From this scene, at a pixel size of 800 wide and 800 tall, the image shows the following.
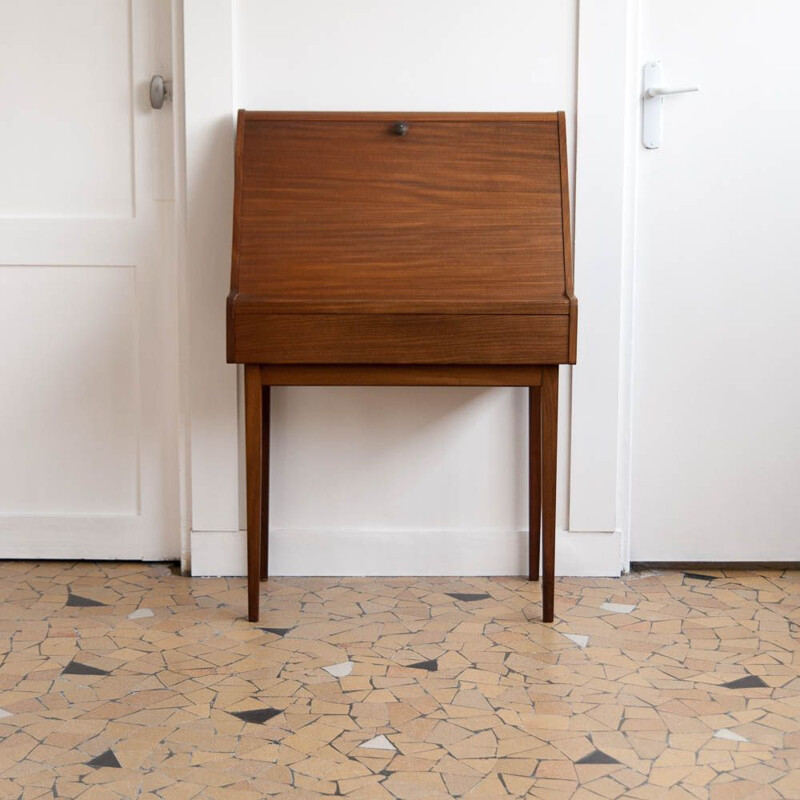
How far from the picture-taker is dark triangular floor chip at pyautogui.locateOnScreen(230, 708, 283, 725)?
196 centimetres

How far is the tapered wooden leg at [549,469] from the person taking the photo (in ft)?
7.97

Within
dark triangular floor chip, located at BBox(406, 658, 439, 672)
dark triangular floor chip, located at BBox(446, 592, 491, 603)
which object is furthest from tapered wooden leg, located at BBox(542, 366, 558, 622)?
dark triangular floor chip, located at BBox(406, 658, 439, 672)

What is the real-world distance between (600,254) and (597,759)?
1.44 m

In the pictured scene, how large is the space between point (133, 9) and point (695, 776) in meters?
2.38

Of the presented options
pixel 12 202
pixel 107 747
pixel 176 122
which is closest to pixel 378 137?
pixel 176 122

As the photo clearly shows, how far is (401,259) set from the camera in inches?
97.7

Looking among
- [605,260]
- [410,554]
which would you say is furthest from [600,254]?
[410,554]

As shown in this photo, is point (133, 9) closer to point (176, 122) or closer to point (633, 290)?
point (176, 122)

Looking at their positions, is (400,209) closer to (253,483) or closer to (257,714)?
(253,483)

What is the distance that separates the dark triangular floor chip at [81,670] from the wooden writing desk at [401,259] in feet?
1.36

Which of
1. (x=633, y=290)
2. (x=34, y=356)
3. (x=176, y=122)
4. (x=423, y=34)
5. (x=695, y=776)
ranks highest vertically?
(x=423, y=34)

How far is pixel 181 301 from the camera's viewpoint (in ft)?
9.34

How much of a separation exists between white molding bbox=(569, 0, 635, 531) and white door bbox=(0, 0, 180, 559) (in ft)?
3.76

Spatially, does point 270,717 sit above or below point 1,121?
below
